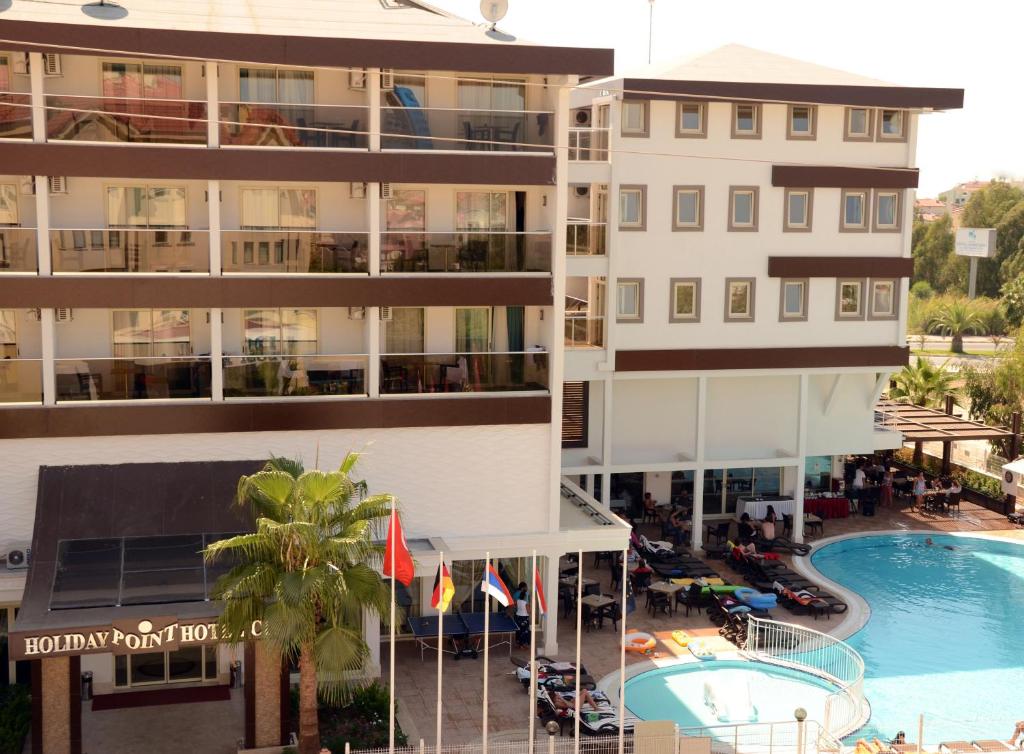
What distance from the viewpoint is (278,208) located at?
27.1m

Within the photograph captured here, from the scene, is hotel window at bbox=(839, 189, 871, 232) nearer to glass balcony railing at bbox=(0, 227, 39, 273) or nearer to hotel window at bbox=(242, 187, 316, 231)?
hotel window at bbox=(242, 187, 316, 231)

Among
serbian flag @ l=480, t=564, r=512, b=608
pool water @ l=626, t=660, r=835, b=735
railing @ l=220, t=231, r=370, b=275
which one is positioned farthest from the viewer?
pool water @ l=626, t=660, r=835, b=735

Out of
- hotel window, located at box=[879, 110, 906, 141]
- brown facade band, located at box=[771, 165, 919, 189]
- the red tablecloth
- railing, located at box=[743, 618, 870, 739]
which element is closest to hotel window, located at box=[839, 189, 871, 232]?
brown facade band, located at box=[771, 165, 919, 189]

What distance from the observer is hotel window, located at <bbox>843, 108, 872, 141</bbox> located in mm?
37438

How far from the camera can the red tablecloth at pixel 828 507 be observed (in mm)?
40959

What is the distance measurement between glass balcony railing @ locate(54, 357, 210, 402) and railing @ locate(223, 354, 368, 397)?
1.98 feet

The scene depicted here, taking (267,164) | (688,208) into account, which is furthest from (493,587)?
(688,208)

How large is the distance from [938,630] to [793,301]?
34.2 ft

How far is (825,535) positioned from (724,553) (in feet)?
14.4

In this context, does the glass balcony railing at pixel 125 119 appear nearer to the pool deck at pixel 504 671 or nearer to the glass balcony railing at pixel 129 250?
the glass balcony railing at pixel 129 250

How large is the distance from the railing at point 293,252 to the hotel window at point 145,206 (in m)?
1.39

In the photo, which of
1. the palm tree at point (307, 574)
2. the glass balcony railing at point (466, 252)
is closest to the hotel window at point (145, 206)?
the glass balcony railing at point (466, 252)

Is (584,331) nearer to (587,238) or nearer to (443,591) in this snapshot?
(587,238)

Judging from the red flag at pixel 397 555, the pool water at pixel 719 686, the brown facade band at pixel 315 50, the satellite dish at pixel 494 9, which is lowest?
the pool water at pixel 719 686
